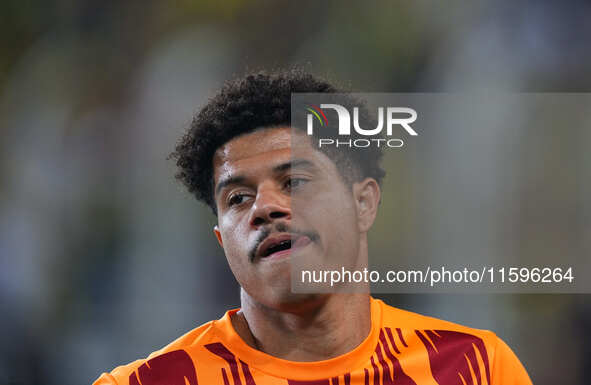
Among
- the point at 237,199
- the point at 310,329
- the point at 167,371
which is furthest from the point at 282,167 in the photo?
the point at 167,371

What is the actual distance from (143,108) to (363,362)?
1309 millimetres

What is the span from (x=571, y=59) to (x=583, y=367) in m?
1.18

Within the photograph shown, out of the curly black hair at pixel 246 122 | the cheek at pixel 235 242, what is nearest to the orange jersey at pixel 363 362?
the cheek at pixel 235 242

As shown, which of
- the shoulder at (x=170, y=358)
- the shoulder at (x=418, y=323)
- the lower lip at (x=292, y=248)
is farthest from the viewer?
the shoulder at (x=418, y=323)

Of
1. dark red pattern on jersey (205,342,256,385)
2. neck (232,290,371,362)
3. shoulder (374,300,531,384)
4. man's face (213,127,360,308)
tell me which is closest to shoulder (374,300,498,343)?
shoulder (374,300,531,384)

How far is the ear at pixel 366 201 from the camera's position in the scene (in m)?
2.11

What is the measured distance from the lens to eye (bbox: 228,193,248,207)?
6.64 feet

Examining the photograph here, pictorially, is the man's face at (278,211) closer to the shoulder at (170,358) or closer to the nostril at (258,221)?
the nostril at (258,221)

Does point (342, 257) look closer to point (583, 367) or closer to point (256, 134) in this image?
point (256, 134)

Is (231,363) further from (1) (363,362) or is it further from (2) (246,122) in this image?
(2) (246,122)

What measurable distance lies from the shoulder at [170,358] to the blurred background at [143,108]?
0.43 ft

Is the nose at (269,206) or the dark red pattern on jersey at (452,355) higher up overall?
the nose at (269,206)

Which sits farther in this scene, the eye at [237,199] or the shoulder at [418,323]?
the shoulder at [418,323]

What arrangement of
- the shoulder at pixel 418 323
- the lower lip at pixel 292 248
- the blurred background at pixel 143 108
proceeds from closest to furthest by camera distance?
the lower lip at pixel 292 248, the shoulder at pixel 418 323, the blurred background at pixel 143 108
